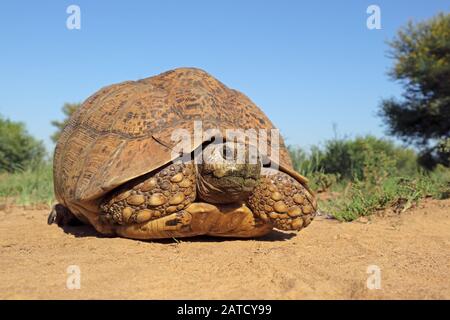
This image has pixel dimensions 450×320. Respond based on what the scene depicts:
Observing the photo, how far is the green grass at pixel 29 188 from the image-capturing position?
7.01 meters

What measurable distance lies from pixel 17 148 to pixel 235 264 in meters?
12.3

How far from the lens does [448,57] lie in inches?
698

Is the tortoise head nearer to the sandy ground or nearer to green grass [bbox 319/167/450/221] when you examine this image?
the sandy ground

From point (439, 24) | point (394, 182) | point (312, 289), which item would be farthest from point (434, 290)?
point (439, 24)

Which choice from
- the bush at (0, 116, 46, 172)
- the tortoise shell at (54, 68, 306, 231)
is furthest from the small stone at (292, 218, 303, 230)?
the bush at (0, 116, 46, 172)

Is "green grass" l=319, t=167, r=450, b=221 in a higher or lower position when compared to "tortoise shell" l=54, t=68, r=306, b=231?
lower

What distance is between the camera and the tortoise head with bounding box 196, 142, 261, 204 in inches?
123

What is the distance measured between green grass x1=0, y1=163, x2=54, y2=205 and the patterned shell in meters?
3.01

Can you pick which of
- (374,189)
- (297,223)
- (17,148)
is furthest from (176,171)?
(17,148)

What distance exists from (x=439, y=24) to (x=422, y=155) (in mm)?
5269

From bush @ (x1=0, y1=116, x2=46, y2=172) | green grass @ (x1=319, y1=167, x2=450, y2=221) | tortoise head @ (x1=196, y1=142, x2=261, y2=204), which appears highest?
bush @ (x1=0, y1=116, x2=46, y2=172)

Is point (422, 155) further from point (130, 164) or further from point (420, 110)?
point (130, 164)
